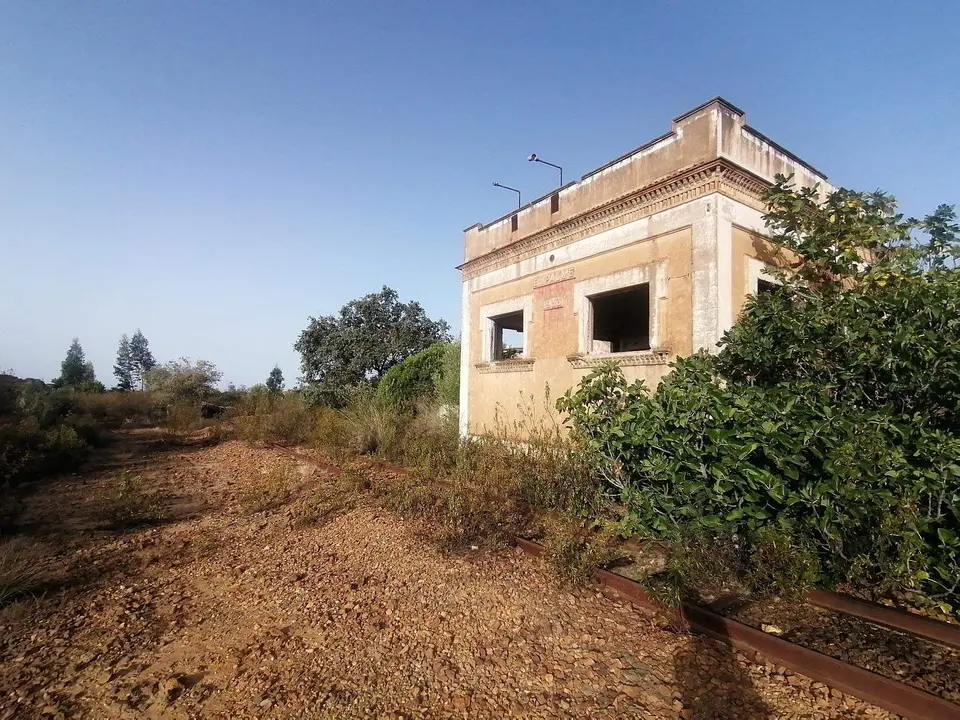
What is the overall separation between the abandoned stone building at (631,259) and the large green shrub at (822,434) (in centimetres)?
142

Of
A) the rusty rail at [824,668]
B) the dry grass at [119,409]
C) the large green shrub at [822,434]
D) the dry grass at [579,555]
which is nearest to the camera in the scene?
the rusty rail at [824,668]

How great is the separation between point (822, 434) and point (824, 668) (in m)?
1.74

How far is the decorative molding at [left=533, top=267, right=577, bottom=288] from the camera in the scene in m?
8.73

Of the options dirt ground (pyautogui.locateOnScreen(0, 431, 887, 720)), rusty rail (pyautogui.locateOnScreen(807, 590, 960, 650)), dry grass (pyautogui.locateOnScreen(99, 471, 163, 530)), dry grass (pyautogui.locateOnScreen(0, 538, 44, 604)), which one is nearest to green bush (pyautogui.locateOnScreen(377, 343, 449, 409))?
dry grass (pyautogui.locateOnScreen(99, 471, 163, 530))

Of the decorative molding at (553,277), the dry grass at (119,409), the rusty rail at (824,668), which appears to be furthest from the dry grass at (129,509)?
the dry grass at (119,409)

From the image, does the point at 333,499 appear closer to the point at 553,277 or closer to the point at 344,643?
the point at 344,643

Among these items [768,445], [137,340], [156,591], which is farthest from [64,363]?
[768,445]

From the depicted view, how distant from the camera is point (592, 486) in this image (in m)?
5.63

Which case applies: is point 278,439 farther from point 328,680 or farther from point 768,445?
point 768,445

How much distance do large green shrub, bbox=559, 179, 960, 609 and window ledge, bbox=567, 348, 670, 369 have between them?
156 centimetres

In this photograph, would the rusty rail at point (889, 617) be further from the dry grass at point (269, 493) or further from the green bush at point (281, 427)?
the green bush at point (281, 427)

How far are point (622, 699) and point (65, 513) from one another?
7.54 m

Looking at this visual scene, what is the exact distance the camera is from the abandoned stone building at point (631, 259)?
663 cm

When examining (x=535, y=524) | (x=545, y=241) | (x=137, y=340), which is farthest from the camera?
(x=137, y=340)
